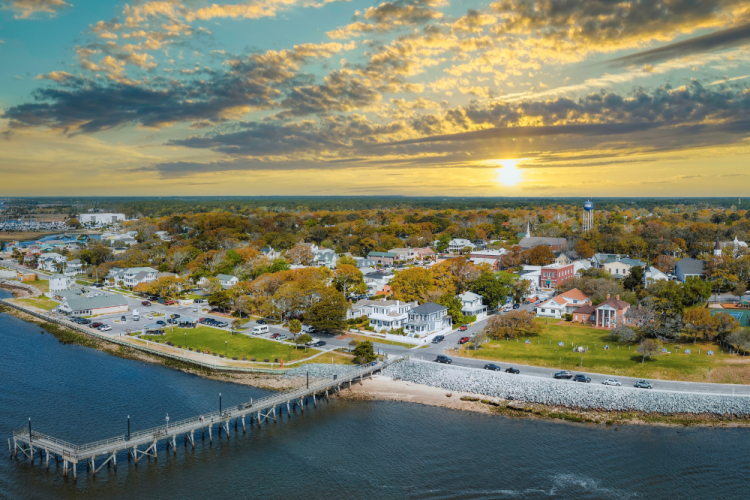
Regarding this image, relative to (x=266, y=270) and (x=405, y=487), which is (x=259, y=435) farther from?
(x=266, y=270)

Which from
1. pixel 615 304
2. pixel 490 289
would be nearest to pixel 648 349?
pixel 615 304

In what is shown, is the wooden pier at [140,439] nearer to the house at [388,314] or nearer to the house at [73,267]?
the house at [388,314]

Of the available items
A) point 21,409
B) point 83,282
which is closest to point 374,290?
point 21,409

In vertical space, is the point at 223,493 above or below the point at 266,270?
below

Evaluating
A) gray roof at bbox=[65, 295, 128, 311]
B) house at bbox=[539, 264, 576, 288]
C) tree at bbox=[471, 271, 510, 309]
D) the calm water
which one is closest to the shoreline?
the calm water

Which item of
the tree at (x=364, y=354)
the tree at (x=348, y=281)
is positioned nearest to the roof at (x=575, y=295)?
the tree at (x=348, y=281)

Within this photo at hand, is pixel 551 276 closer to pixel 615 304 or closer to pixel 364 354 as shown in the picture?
pixel 615 304
